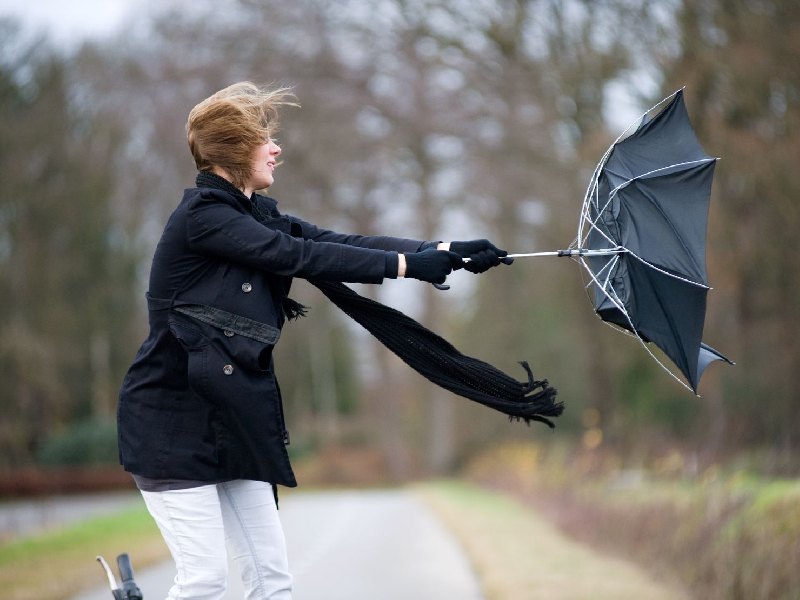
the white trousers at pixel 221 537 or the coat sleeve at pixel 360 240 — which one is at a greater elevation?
the coat sleeve at pixel 360 240

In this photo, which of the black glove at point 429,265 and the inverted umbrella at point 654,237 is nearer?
the black glove at point 429,265

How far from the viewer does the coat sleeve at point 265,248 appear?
3414 mm

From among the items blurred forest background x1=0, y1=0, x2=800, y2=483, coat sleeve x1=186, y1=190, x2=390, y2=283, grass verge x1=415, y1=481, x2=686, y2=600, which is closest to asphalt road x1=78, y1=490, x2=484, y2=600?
grass verge x1=415, y1=481, x2=686, y2=600

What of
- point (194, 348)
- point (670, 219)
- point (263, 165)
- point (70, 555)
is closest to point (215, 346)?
point (194, 348)

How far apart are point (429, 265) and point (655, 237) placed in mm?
1128

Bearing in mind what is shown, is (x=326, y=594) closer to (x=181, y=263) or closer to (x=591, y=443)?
(x=181, y=263)

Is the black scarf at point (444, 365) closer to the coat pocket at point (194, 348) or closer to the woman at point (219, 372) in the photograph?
the woman at point (219, 372)

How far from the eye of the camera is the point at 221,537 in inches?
136

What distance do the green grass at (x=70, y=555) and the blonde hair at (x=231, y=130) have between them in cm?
521

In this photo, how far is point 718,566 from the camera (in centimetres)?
691

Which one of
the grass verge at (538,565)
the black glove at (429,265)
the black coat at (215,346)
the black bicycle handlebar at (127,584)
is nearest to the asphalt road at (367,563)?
the grass verge at (538,565)

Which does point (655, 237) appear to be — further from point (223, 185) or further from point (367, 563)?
point (367, 563)

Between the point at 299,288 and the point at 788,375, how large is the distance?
1260cm

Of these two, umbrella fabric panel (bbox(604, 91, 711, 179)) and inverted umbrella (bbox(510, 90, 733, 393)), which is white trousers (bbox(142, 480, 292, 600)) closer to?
inverted umbrella (bbox(510, 90, 733, 393))
